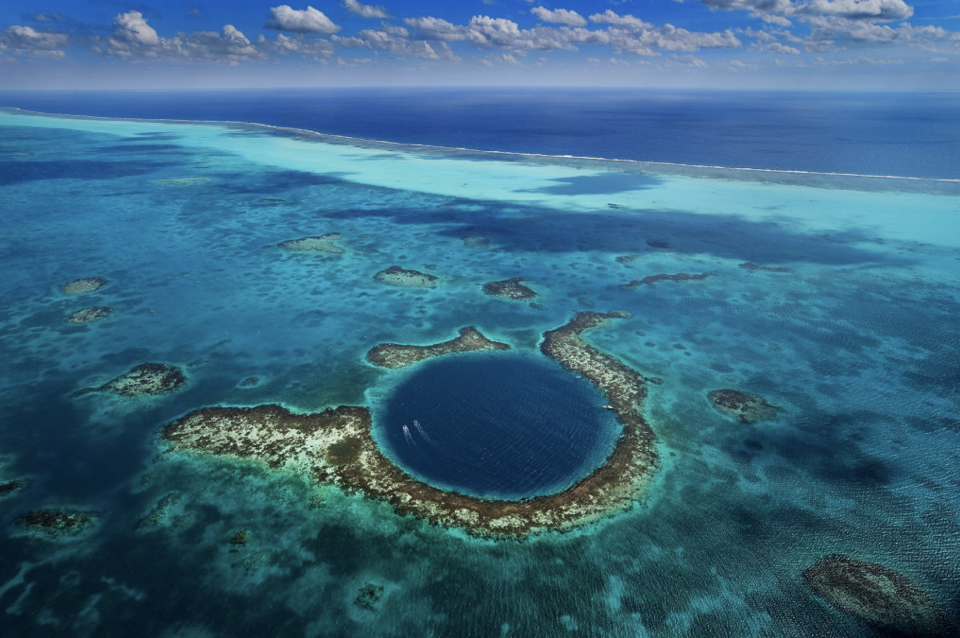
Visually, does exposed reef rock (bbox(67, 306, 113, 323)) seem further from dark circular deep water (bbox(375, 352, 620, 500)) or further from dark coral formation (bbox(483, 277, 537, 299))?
dark coral formation (bbox(483, 277, 537, 299))

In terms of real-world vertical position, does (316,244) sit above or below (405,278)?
above

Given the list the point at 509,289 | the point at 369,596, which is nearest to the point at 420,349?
the point at 509,289

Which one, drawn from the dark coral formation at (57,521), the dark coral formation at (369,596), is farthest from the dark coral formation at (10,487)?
the dark coral formation at (369,596)

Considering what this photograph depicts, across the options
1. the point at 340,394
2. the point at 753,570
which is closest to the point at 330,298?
the point at 340,394

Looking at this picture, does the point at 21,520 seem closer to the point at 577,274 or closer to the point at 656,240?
the point at 577,274

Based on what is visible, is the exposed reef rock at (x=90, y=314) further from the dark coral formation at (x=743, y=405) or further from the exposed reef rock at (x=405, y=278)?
the dark coral formation at (x=743, y=405)

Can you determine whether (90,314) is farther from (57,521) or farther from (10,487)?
(57,521)

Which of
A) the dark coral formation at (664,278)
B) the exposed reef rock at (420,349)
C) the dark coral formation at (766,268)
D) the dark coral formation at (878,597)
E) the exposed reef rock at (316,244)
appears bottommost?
the dark coral formation at (878,597)
